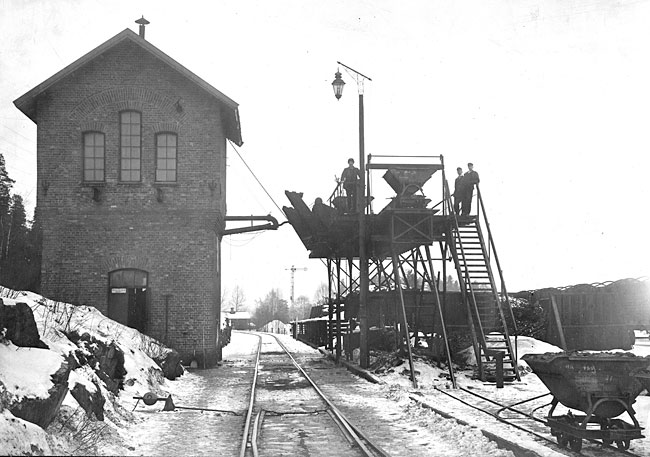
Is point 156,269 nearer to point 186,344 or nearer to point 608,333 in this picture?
point 186,344

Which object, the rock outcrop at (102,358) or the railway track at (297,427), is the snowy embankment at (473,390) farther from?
the rock outcrop at (102,358)

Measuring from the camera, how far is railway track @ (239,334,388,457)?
344 inches

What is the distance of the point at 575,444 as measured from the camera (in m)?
8.45

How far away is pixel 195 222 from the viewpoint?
20.9 meters

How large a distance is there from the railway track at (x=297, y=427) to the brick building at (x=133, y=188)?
554 cm

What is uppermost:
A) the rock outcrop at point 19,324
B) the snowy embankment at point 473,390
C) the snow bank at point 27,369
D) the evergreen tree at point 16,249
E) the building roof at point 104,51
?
the building roof at point 104,51

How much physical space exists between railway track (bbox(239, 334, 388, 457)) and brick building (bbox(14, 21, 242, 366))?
5.54 metres

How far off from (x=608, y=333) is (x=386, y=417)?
528 inches

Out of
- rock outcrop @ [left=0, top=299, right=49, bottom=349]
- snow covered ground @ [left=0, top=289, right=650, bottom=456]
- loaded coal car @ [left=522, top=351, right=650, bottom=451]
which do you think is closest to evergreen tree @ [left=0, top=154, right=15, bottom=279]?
snow covered ground @ [left=0, top=289, right=650, bottom=456]

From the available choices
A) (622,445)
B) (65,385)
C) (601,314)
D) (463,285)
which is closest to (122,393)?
(65,385)

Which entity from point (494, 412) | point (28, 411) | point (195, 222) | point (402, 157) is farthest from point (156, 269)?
point (28, 411)

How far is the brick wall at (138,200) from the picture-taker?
67.3 ft

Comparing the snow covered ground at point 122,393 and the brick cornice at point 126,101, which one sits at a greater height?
the brick cornice at point 126,101

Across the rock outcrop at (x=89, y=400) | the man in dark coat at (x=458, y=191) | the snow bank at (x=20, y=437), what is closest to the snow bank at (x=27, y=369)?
the snow bank at (x=20, y=437)
